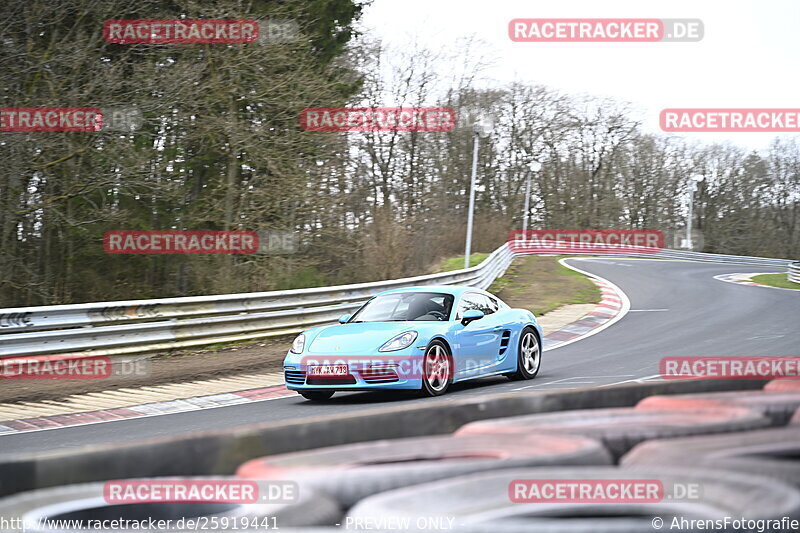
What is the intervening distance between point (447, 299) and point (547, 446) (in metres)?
8.72

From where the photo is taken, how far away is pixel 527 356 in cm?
1205

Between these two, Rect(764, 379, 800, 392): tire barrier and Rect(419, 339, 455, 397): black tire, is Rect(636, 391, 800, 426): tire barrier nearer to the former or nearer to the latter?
Rect(764, 379, 800, 392): tire barrier

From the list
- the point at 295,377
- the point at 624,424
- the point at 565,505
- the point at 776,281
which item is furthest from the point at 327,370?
the point at 776,281

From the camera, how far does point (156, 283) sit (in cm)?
2411

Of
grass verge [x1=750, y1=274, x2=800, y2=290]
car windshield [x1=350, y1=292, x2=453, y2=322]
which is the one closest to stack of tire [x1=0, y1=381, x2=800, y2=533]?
car windshield [x1=350, y1=292, x2=453, y2=322]

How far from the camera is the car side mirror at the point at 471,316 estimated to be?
35.7 feet

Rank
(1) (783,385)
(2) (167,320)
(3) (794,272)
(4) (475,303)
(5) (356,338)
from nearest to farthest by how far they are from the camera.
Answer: (1) (783,385), (5) (356,338), (4) (475,303), (2) (167,320), (3) (794,272)

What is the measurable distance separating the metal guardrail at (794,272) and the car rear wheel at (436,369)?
1007 inches

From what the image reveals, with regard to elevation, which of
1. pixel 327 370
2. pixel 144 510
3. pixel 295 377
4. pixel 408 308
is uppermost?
pixel 144 510

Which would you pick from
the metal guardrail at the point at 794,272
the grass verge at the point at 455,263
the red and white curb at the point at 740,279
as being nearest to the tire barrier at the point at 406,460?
the red and white curb at the point at 740,279

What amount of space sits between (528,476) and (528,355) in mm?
10045

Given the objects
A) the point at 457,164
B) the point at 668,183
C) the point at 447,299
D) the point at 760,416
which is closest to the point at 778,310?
the point at 447,299

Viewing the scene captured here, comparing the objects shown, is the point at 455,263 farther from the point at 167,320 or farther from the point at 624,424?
the point at 624,424

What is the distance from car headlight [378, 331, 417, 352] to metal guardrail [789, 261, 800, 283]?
2614cm
